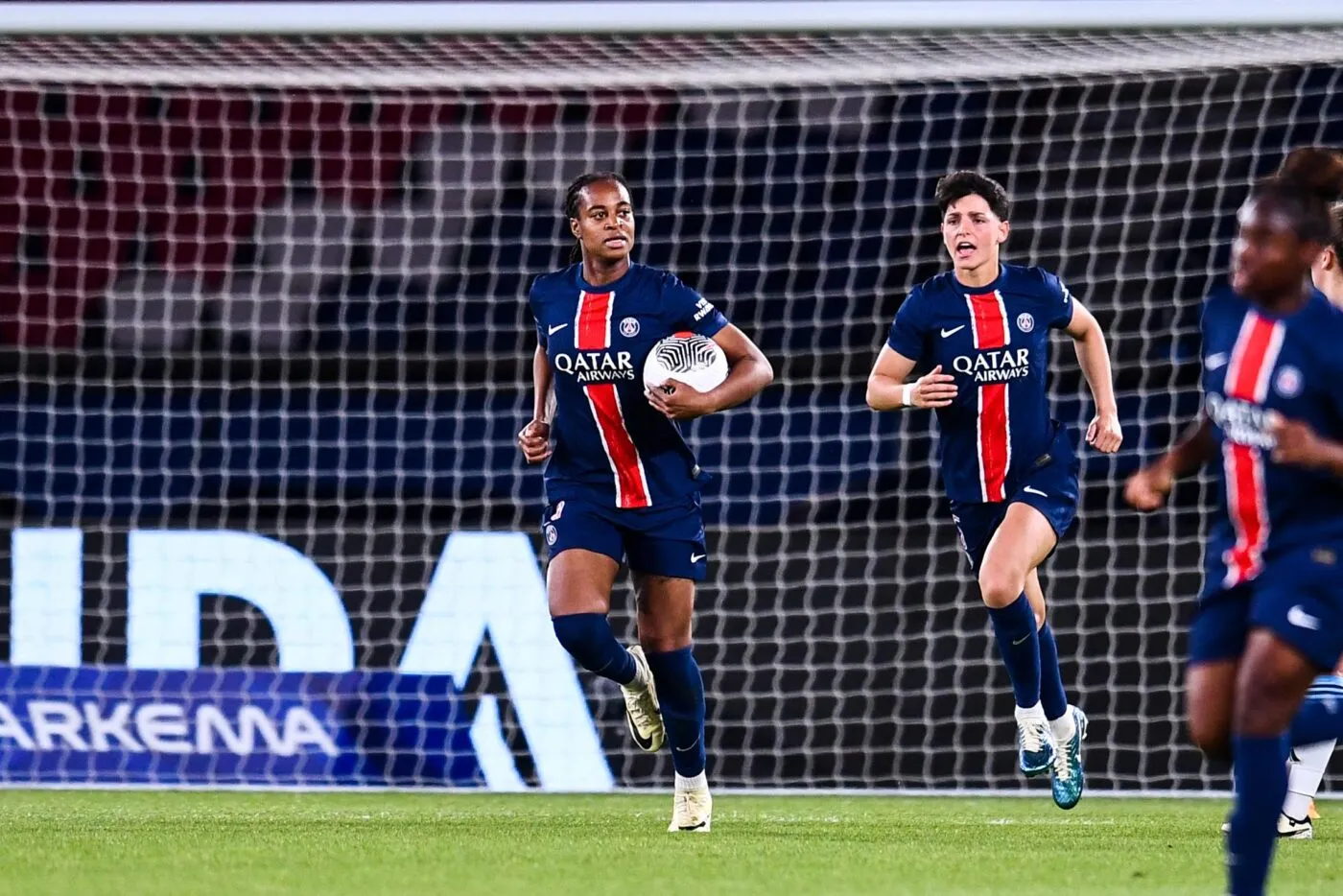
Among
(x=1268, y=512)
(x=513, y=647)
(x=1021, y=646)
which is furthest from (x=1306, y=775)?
(x=513, y=647)

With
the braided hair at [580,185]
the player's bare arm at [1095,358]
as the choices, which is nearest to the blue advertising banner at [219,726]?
the braided hair at [580,185]

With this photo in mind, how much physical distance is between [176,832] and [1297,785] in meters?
3.35

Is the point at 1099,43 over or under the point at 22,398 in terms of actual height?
over

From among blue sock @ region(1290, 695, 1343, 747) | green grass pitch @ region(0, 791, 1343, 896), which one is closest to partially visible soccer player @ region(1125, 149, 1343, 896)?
blue sock @ region(1290, 695, 1343, 747)

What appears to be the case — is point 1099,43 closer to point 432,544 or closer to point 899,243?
point 899,243

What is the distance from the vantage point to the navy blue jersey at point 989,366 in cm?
676

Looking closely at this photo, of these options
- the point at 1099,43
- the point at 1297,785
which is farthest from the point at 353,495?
the point at 1297,785

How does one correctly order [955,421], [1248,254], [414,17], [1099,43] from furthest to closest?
[1099,43] → [414,17] → [955,421] → [1248,254]

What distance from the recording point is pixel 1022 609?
6660 mm

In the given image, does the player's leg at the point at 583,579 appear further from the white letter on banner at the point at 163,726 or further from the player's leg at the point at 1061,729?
the white letter on banner at the point at 163,726

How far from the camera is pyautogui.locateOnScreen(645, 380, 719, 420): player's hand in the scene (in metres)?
6.04

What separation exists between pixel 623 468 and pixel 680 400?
328mm

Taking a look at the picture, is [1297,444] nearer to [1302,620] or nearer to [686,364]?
[1302,620]

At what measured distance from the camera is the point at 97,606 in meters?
8.80
